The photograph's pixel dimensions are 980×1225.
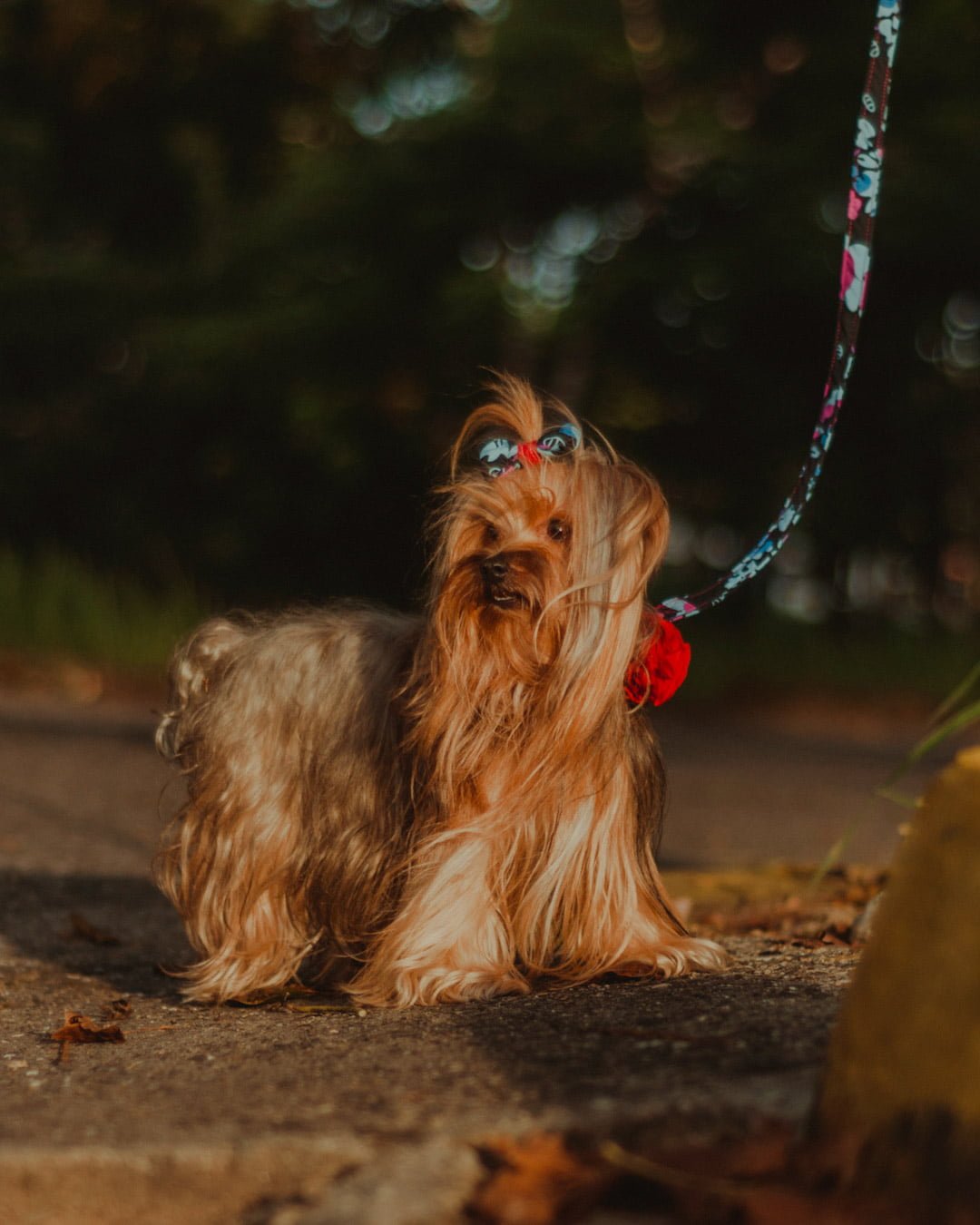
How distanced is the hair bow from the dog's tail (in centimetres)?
102

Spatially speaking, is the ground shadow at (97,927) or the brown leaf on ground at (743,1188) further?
the ground shadow at (97,927)

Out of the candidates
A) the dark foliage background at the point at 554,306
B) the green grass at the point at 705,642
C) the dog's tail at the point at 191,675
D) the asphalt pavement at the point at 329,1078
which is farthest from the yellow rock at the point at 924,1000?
the dark foliage background at the point at 554,306

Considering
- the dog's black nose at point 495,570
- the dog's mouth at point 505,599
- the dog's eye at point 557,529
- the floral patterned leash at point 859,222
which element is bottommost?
the dog's mouth at point 505,599

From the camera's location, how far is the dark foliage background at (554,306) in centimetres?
1603

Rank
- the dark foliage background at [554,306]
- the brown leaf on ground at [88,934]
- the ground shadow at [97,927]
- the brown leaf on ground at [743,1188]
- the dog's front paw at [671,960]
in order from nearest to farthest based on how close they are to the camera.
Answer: the brown leaf on ground at [743,1188], the dog's front paw at [671,960], the ground shadow at [97,927], the brown leaf on ground at [88,934], the dark foliage background at [554,306]

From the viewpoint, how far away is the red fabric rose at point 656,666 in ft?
12.1

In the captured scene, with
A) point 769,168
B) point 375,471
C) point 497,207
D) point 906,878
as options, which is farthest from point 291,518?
point 906,878

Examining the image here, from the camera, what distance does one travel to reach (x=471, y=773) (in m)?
3.72

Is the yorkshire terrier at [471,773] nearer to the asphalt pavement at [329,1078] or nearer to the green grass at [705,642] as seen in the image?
the asphalt pavement at [329,1078]

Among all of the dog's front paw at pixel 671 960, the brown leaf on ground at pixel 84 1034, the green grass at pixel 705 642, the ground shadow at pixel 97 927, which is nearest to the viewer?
the brown leaf on ground at pixel 84 1034

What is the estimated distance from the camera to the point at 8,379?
24.6m

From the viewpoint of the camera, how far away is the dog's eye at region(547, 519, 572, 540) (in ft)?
12.2

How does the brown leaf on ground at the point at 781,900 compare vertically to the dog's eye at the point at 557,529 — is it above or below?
Answer: below

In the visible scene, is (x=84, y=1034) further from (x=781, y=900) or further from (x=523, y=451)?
(x=781, y=900)
